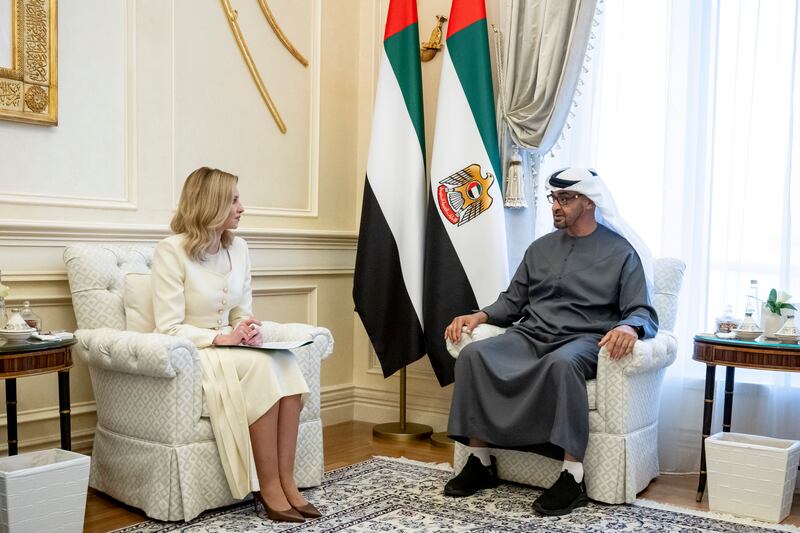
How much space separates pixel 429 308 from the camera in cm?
436

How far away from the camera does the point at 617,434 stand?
11.0ft

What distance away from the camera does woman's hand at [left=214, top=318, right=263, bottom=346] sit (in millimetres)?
3205

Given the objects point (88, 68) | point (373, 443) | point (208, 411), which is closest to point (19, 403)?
point (208, 411)

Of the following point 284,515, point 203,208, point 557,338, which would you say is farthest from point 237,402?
point 557,338

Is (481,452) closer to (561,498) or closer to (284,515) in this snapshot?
(561,498)

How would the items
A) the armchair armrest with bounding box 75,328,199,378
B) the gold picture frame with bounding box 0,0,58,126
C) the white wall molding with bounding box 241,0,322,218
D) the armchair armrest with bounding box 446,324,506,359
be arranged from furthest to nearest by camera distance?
the white wall molding with bounding box 241,0,322,218 → the armchair armrest with bounding box 446,324,506,359 → the gold picture frame with bounding box 0,0,58,126 → the armchair armrest with bounding box 75,328,199,378

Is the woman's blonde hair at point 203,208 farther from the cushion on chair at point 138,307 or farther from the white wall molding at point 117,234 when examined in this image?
the white wall molding at point 117,234

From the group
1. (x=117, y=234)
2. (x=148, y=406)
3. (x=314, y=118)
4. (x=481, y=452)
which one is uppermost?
(x=314, y=118)

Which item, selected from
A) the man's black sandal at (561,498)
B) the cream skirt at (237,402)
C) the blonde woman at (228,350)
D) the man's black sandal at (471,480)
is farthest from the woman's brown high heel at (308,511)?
the man's black sandal at (561,498)

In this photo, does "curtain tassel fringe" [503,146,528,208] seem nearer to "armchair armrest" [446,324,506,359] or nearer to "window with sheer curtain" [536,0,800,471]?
"window with sheer curtain" [536,0,800,471]

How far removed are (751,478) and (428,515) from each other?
47.2 inches

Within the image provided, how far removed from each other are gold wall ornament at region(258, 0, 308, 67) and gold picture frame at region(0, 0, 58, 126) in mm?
1193

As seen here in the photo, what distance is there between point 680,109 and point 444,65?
116 cm

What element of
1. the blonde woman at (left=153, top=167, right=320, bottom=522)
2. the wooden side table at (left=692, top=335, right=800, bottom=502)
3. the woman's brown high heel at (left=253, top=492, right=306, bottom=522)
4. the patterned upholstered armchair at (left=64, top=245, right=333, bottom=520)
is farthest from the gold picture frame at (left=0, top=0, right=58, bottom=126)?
the wooden side table at (left=692, top=335, right=800, bottom=502)
